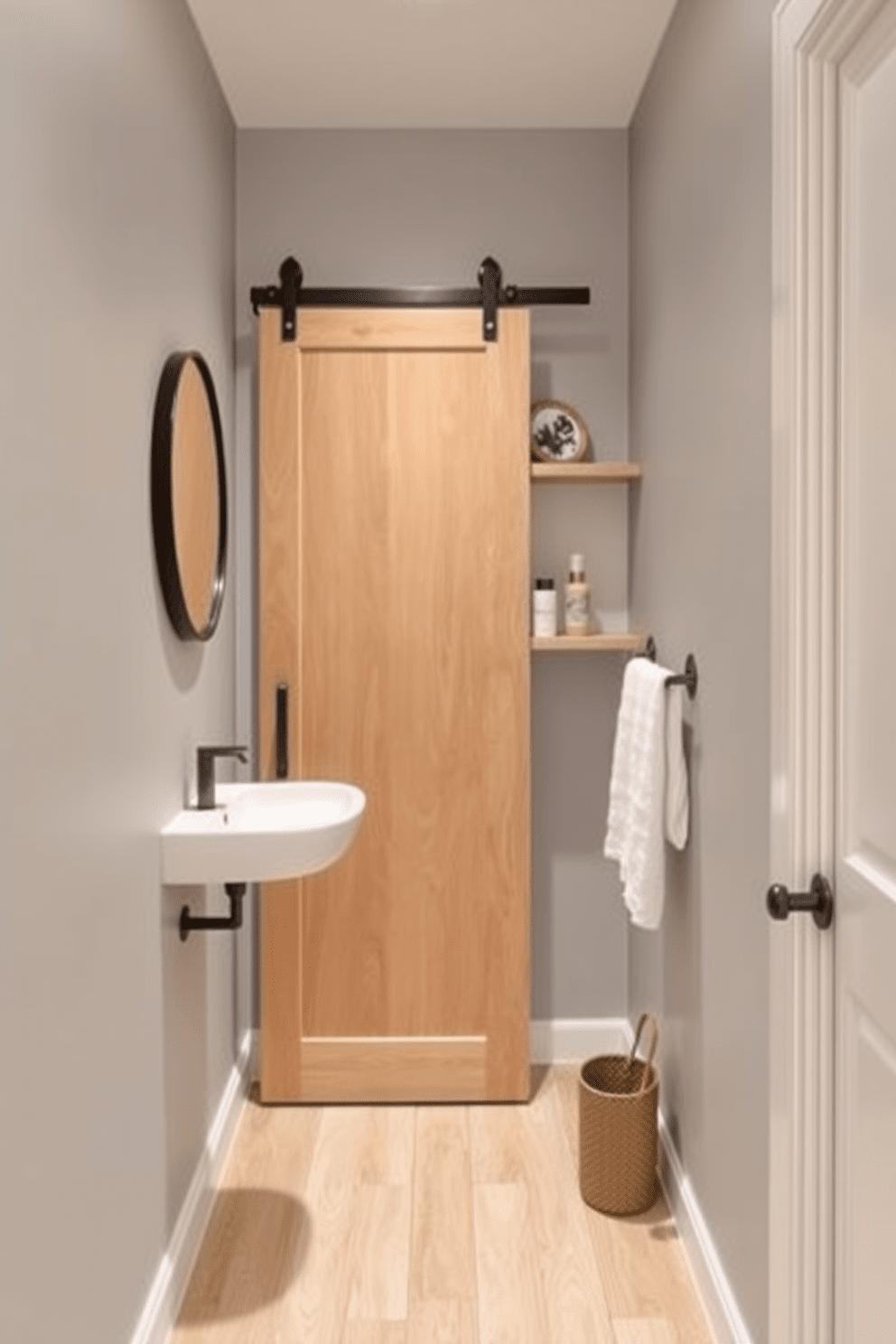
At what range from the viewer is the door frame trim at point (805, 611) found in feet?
4.82

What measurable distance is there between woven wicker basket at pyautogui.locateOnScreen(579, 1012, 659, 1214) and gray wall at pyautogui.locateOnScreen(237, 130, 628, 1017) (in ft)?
2.69

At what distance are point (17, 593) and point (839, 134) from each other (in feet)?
3.89

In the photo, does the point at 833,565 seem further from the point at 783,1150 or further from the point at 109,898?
the point at 109,898

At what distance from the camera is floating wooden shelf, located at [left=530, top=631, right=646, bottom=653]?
2832 mm

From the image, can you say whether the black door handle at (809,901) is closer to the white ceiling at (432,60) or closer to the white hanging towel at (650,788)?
the white hanging towel at (650,788)

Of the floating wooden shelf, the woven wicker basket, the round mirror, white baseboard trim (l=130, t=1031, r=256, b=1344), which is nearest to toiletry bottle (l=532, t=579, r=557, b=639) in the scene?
the floating wooden shelf

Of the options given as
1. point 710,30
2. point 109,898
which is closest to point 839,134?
point 710,30

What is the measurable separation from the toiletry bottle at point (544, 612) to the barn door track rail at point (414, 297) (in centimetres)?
66

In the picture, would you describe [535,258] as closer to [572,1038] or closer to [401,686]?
[401,686]

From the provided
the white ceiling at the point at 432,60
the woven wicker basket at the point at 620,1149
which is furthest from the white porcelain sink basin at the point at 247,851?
the white ceiling at the point at 432,60

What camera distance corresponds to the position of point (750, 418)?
176 cm

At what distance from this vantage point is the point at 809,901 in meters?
1.50

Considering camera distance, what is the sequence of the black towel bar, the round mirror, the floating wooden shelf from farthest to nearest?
the floating wooden shelf, the black towel bar, the round mirror

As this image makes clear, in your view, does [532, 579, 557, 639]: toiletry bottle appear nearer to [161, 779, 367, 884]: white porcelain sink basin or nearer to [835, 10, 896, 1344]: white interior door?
[161, 779, 367, 884]: white porcelain sink basin
